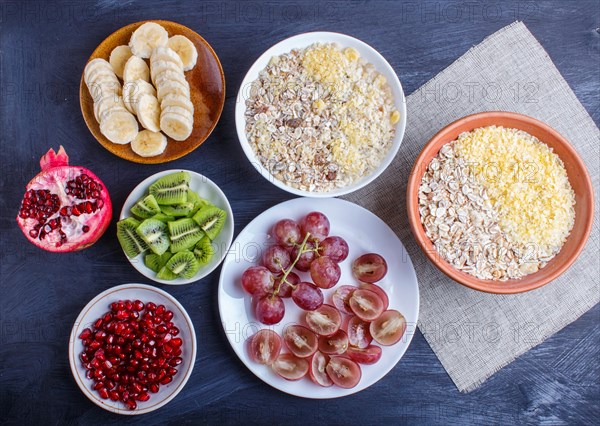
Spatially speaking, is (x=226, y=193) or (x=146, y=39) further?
(x=226, y=193)

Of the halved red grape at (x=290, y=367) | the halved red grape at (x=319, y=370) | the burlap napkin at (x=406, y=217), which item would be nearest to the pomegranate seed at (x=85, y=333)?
the halved red grape at (x=290, y=367)

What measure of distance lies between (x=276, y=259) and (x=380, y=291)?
341mm

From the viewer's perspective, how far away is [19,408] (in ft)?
5.66

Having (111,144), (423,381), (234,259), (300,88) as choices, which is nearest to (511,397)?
(423,381)

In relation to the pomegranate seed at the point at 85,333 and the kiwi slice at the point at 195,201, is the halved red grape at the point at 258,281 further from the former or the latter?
the pomegranate seed at the point at 85,333

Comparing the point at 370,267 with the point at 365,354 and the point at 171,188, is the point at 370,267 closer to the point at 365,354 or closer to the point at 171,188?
the point at 365,354

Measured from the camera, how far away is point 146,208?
5.30 ft

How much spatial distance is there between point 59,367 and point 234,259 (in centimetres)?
→ 68

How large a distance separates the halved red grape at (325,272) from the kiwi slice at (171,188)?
17.5 inches

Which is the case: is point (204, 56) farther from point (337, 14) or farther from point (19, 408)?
point (19, 408)

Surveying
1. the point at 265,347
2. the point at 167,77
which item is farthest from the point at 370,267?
the point at 167,77

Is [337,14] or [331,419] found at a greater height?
[337,14]

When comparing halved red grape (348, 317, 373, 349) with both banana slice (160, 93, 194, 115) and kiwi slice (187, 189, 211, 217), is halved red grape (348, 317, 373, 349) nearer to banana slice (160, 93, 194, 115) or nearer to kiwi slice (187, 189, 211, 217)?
kiwi slice (187, 189, 211, 217)

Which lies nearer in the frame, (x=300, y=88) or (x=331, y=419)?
(x=300, y=88)
